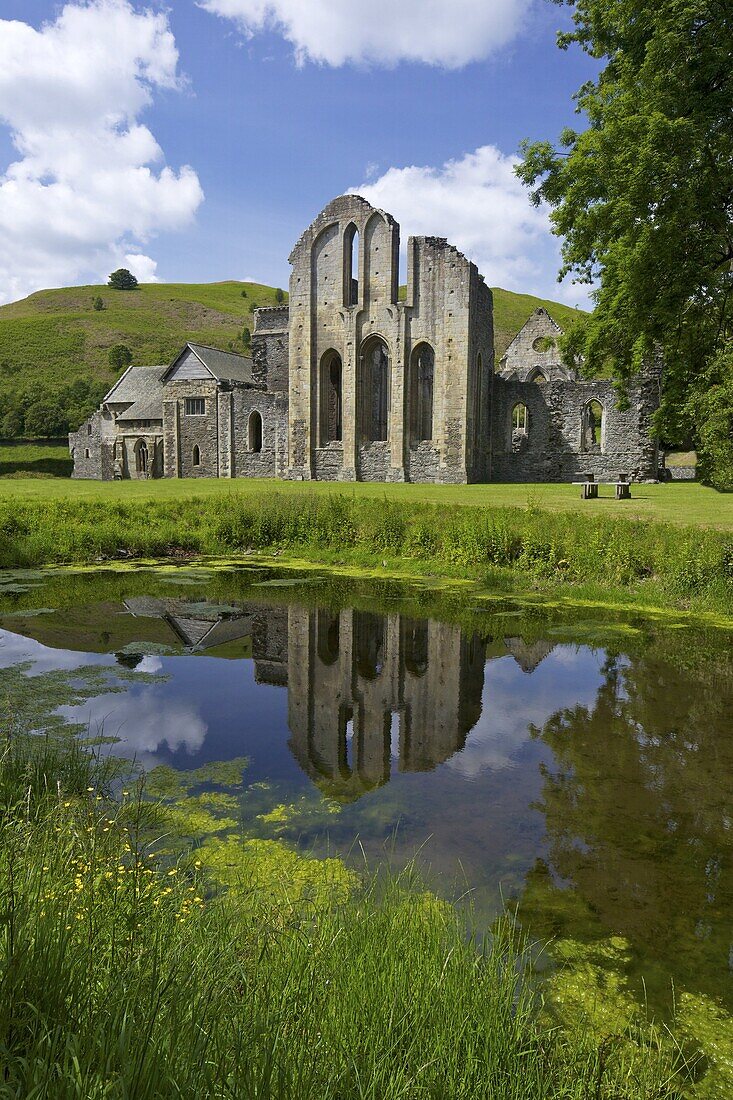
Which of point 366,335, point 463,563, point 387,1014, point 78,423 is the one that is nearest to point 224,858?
point 387,1014

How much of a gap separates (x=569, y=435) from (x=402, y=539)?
987 inches

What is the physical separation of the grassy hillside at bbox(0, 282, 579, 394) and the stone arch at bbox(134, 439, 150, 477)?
37.1 m

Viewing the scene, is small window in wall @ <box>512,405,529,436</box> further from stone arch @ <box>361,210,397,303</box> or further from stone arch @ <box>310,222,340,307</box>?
stone arch @ <box>310,222,340,307</box>

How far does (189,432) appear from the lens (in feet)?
147

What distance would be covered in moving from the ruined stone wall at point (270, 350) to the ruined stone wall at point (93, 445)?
1313 centimetres

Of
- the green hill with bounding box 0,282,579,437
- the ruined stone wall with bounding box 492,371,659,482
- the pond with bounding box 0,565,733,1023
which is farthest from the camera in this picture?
the green hill with bounding box 0,282,579,437

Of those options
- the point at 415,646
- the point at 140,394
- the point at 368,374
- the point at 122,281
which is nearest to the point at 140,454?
the point at 140,394

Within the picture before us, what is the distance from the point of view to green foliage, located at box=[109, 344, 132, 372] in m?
96.9

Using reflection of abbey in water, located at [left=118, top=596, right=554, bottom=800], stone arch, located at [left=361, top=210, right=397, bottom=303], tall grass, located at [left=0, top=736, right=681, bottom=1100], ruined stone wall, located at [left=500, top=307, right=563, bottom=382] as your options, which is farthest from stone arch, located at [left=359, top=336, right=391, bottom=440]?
tall grass, located at [left=0, top=736, right=681, bottom=1100]

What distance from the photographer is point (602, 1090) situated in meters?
2.62

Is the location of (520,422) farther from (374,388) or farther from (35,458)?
(35,458)

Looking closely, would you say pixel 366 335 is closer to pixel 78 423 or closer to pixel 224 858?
pixel 224 858

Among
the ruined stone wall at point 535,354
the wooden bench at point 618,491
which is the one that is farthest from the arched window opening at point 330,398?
the wooden bench at point 618,491

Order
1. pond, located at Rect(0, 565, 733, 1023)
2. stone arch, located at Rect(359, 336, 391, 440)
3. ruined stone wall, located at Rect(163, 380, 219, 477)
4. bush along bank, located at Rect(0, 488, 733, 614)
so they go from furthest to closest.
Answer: ruined stone wall, located at Rect(163, 380, 219, 477), stone arch, located at Rect(359, 336, 391, 440), bush along bank, located at Rect(0, 488, 733, 614), pond, located at Rect(0, 565, 733, 1023)
